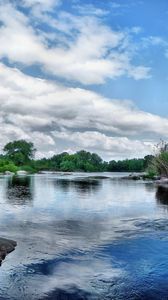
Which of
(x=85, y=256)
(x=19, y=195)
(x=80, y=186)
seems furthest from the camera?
(x=80, y=186)

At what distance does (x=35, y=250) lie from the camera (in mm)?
21609

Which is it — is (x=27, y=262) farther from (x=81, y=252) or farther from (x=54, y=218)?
(x=54, y=218)

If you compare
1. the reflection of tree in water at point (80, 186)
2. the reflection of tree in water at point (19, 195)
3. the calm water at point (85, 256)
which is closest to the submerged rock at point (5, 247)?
the calm water at point (85, 256)

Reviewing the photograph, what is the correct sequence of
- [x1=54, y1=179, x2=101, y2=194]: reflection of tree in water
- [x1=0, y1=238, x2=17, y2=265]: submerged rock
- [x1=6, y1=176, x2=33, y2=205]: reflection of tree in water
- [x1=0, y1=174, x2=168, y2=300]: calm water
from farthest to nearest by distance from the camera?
[x1=54, y1=179, x2=101, y2=194]: reflection of tree in water, [x1=6, y1=176, x2=33, y2=205]: reflection of tree in water, [x1=0, y1=238, x2=17, y2=265]: submerged rock, [x1=0, y1=174, x2=168, y2=300]: calm water

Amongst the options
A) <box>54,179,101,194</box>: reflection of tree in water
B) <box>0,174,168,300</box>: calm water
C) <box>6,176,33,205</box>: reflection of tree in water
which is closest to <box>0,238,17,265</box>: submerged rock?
<box>0,174,168,300</box>: calm water

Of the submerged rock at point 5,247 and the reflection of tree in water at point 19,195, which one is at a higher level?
the reflection of tree in water at point 19,195

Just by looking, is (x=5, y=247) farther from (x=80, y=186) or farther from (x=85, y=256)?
(x=80, y=186)

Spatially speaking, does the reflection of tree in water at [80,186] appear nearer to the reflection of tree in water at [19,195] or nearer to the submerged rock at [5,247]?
the reflection of tree in water at [19,195]

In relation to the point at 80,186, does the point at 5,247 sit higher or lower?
lower

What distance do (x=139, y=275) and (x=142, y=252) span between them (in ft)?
15.0

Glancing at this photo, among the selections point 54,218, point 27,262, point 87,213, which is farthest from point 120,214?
point 27,262

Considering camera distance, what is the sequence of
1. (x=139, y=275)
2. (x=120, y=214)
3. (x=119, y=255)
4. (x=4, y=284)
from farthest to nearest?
(x=120, y=214), (x=119, y=255), (x=139, y=275), (x=4, y=284)

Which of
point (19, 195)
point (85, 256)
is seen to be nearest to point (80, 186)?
point (19, 195)

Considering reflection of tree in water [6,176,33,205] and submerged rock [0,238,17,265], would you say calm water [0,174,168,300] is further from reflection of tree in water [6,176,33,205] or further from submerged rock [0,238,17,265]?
reflection of tree in water [6,176,33,205]
